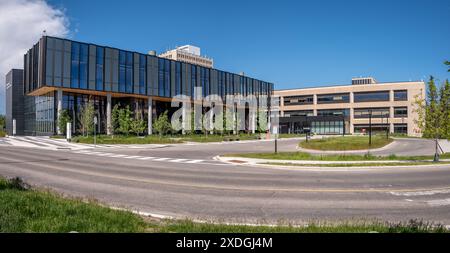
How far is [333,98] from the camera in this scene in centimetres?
10069

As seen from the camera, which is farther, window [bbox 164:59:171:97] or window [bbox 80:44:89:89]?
window [bbox 164:59:171:97]

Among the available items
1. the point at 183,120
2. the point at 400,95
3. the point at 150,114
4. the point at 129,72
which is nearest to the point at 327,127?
the point at 400,95

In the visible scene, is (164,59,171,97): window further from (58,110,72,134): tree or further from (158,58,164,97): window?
(58,110,72,134): tree

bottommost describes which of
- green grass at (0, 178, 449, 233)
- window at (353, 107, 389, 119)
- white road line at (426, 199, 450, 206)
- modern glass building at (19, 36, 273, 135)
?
white road line at (426, 199, 450, 206)

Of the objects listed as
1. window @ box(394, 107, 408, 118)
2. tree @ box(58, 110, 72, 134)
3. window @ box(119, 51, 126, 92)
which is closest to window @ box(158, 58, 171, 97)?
window @ box(119, 51, 126, 92)

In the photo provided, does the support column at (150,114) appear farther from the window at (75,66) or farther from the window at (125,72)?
the window at (75,66)

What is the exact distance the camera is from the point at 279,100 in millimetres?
111688

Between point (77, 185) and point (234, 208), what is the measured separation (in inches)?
306

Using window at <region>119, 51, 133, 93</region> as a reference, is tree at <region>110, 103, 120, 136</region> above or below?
below

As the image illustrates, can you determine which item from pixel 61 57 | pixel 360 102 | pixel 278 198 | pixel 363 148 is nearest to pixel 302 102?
pixel 360 102

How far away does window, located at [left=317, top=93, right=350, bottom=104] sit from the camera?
98238 mm

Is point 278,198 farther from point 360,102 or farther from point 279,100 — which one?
point 279,100

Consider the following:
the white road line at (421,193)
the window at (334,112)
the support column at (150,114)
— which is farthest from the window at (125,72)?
the window at (334,112)
